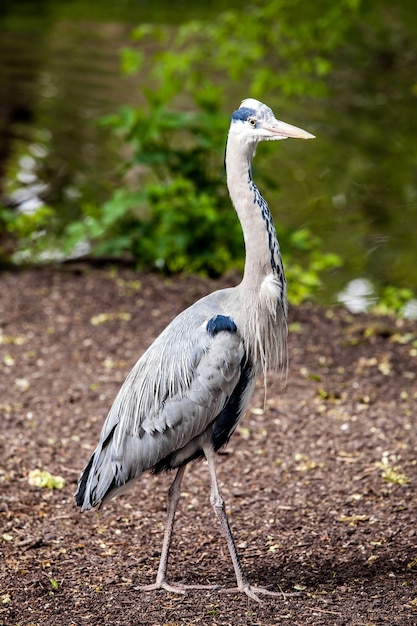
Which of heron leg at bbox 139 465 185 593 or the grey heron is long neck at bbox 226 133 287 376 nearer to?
the grey heron

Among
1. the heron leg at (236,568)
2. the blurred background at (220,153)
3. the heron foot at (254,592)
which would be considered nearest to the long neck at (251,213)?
the heron leg at (236,568)

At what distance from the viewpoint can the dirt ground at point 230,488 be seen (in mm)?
3811

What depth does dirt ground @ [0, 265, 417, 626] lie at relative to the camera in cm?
381

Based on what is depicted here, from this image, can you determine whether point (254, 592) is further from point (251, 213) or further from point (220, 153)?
point (220, 153)

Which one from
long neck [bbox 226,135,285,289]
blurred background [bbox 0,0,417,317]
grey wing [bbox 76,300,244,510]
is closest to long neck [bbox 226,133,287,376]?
long neck [bbox 226,135,285,289]

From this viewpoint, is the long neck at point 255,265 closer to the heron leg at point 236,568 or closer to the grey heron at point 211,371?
the grey heron at point 211,371

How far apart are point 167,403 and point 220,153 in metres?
4.46

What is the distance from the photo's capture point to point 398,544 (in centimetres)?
426

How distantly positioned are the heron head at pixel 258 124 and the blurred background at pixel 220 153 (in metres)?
3.89

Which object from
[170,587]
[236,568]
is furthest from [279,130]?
[170,587]

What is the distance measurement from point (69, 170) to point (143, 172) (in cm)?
100

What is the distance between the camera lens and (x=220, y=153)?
318 inches

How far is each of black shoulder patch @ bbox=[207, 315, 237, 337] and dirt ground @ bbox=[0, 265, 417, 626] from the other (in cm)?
114

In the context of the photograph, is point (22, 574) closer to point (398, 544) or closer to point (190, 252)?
point (398, 544)
